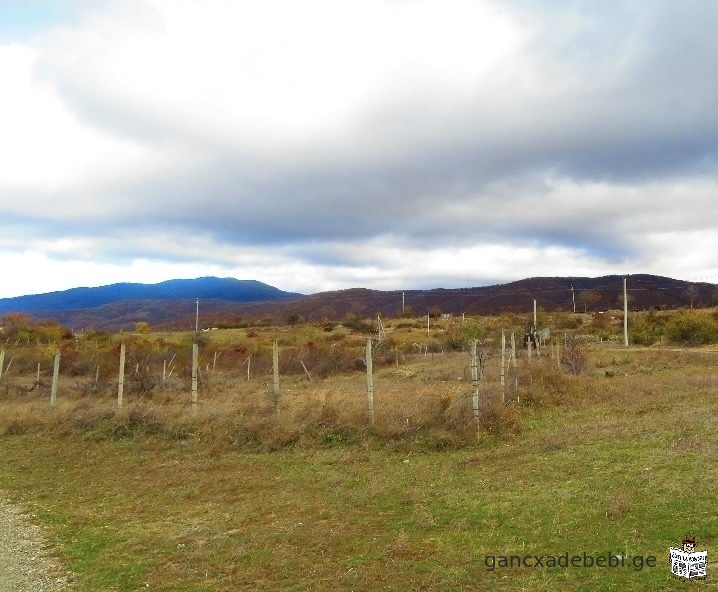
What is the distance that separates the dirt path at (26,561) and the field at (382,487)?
0.75 ft

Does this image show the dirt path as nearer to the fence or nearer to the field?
the field

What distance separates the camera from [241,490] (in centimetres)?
1020

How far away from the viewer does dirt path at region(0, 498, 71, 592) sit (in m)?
6.36

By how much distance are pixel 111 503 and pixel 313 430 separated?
4913 millimetres

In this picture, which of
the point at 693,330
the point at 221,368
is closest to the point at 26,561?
the point at 221,368

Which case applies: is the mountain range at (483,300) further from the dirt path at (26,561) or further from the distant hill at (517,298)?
the dirt path at (26,561)

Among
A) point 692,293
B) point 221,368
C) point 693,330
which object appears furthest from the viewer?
point 692,293

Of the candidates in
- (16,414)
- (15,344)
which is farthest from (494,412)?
(15,344)

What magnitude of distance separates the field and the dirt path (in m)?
0.23

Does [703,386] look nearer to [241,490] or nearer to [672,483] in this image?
[672,483]

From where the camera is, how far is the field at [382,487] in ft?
20.1

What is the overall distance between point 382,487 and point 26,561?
16.8 ft

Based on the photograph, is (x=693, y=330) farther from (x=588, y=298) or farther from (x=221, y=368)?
(x=588, y=298)

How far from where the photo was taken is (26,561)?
7.17 m
